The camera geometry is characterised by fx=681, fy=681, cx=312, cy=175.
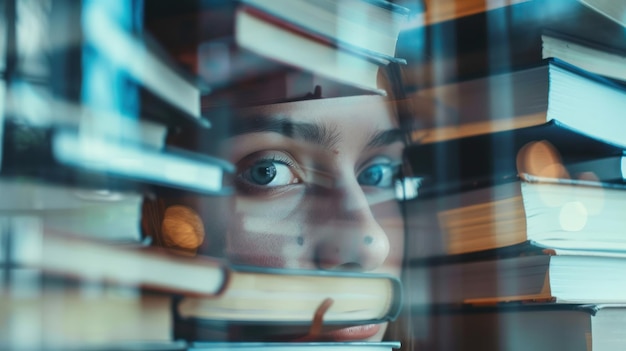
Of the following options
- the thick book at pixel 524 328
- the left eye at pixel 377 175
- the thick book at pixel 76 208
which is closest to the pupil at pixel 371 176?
the left eye at pixel 377 175

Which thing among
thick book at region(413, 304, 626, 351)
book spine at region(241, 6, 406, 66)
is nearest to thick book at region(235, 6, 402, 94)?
book spine at region(241, 6, 406, 66)

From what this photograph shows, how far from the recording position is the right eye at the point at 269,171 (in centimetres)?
53

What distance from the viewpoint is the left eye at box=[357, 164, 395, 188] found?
59 cm

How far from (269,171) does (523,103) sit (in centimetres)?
24

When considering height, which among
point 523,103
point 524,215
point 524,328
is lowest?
point 524,328

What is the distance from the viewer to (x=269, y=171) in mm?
542

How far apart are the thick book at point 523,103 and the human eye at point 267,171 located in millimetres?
151

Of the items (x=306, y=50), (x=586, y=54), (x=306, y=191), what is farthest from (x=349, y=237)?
(x=586, y=54)

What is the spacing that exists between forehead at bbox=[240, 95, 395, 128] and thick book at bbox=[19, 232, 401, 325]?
13 cm

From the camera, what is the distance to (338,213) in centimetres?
54

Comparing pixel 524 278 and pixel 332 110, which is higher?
pixel 332 110

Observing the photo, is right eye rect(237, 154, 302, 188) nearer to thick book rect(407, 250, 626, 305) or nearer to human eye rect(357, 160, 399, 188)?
human eye rect(357, 160, 399, 188)

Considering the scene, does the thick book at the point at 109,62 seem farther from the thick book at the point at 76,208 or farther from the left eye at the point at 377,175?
the left eye at the point at 377,175

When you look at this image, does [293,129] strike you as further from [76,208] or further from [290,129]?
[76,208]
